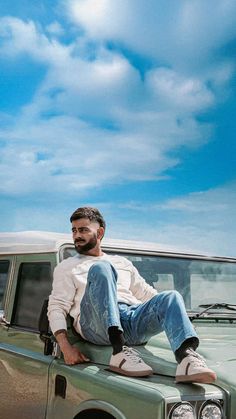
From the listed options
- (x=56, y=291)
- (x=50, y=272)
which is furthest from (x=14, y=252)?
(x=56, y=291)

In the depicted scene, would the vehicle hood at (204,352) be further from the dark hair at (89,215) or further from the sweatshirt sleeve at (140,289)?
the dark hair at (89,215)

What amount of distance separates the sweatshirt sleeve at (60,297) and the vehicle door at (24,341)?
25 centimetres

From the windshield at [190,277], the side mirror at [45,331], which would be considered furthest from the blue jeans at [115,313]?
the windshield at [190,277]

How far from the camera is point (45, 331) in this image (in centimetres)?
384

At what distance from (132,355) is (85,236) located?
1.08 meters

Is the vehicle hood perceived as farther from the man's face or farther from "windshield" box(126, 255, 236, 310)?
the man's face

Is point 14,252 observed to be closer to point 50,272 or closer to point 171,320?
point 50,272

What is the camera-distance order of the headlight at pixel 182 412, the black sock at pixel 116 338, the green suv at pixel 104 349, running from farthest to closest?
the black sock at pixel 116 338 → the green suv at pixel 104 349 → the headlight at pixel 182 412

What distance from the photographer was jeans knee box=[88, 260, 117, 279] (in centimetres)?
362

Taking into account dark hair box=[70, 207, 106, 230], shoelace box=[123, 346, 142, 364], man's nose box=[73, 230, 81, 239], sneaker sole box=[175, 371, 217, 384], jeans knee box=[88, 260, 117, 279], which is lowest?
sneaker sole box=[175, 371, 217, 384]

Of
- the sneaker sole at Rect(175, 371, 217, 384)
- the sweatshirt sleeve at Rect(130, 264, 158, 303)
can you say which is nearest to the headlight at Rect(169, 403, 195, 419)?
the sneaker sole at Rect(175, 371, 217, 384)

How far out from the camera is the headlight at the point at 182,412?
9.61ft

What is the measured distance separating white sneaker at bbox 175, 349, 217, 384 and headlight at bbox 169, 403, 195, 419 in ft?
0.47

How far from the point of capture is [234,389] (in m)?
3.03
